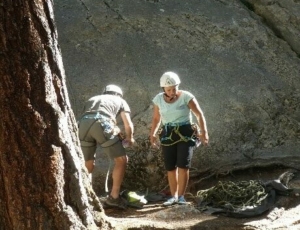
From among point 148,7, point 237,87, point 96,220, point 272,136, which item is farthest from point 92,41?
point 96,220

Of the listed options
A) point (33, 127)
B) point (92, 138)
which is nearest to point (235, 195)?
point (92, 138)

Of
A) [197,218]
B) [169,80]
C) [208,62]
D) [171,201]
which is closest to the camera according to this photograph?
[197,218]

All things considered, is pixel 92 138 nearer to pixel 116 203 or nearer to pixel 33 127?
pixel 116 203

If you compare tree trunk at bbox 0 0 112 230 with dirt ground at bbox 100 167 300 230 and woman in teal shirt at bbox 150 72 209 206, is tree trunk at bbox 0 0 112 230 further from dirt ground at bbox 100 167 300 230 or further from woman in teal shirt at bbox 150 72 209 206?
woman in teal shirt at bbox 150 72 209 206

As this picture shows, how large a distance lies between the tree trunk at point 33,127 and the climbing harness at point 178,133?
277cm

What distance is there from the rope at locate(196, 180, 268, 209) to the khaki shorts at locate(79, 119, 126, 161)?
3.78 ft

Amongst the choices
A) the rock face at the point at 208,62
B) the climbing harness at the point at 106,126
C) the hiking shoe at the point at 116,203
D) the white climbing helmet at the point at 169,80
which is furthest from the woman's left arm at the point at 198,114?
the rock face at the point at 208,62

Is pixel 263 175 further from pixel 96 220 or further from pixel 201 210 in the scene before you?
pixel 96 220

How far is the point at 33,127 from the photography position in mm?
3523

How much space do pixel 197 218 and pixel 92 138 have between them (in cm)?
167

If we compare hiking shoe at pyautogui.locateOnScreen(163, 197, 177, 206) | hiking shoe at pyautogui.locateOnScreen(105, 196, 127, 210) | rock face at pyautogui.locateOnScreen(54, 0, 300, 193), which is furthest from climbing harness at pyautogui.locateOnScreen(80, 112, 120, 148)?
rock face at pyautogui.locateOnScreen(54, 0, 300, 193)

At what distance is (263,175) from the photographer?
27.6ft

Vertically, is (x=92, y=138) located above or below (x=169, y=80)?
below

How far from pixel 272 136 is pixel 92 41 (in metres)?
3.30
